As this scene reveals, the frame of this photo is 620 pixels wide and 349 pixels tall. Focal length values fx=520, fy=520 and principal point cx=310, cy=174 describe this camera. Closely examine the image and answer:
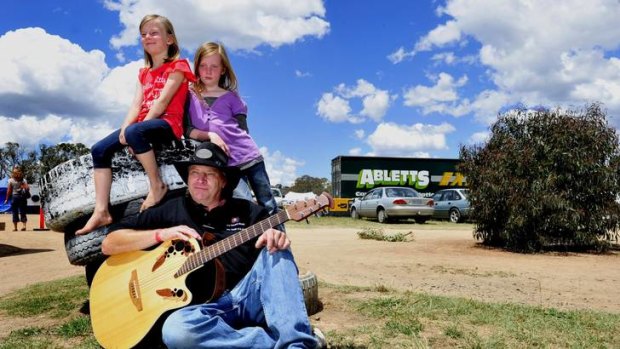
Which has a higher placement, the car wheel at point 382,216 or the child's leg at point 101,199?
the child's leg at point 101,199

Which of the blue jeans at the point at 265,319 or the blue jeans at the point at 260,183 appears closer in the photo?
the blue jeans at the point at 265,319

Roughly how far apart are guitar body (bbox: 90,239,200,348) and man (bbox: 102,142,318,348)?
0.24 ft

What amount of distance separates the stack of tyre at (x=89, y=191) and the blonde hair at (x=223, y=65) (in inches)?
18.5

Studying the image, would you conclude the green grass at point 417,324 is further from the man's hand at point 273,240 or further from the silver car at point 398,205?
the silver car at point 398,205

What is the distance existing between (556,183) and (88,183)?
8.87 m

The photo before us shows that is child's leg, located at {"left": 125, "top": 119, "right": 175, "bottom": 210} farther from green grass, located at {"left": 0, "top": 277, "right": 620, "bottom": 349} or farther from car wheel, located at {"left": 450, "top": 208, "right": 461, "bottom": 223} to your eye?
car wheel, located at {"left": 450, "top": 208, "right": 461, "bottom": 223}

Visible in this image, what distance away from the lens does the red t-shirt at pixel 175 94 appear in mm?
3385

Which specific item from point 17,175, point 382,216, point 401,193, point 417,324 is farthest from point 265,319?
point 382,216

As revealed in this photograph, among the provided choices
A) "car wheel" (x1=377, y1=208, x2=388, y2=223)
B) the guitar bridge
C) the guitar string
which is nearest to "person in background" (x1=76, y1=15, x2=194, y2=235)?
the guitar bridge

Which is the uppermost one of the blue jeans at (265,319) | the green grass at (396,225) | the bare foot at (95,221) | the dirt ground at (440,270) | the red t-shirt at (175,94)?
the red t-shirt at (175,94)

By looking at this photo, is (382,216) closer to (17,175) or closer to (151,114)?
(17,175)

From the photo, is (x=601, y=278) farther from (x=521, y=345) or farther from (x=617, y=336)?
(x=521, y=345)

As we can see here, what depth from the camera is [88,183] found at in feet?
13.0

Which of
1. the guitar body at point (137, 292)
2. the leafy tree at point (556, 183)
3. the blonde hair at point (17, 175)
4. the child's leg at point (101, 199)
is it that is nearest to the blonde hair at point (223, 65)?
the child's leg at point (101, 199)
